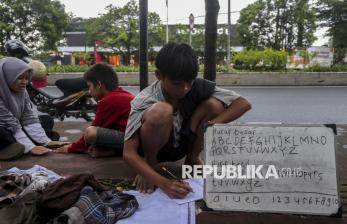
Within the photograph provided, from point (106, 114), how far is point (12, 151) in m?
0.84

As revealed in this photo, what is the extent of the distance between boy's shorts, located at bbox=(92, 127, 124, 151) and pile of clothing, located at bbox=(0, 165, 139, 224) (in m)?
0.87

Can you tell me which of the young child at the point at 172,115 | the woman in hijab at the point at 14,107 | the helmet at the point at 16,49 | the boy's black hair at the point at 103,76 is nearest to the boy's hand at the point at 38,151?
the woman in hijab at the point at 14,107

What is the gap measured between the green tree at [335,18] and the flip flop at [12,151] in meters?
22.7

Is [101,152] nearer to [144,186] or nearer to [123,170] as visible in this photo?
[123,170]

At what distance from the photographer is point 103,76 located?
341cm

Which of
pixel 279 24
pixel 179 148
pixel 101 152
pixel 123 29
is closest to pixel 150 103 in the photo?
pixel 179 148

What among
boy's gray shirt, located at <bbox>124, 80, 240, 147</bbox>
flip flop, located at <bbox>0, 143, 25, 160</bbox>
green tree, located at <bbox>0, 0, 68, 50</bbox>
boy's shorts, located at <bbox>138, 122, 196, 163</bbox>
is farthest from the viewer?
green tree, located at <bbox>0, 0, 68, 50</bbox>

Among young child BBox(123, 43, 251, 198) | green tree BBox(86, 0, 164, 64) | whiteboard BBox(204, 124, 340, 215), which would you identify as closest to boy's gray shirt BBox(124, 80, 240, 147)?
young child BBox(123, 43, 251, 198)

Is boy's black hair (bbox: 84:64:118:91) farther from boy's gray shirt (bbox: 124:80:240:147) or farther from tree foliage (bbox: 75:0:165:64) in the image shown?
tree foliage (bbox: 75:0:165:64)

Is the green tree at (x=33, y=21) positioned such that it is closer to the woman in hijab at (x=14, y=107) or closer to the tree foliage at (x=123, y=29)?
the tree foliage at (x=123, y=29)

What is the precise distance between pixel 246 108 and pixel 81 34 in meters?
48.1

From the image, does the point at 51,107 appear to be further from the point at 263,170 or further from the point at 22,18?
the point at 22,18

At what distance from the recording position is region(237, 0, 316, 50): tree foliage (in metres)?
20.8

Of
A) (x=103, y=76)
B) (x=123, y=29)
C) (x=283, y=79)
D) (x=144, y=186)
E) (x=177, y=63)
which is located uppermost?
(x=123, y=29)
